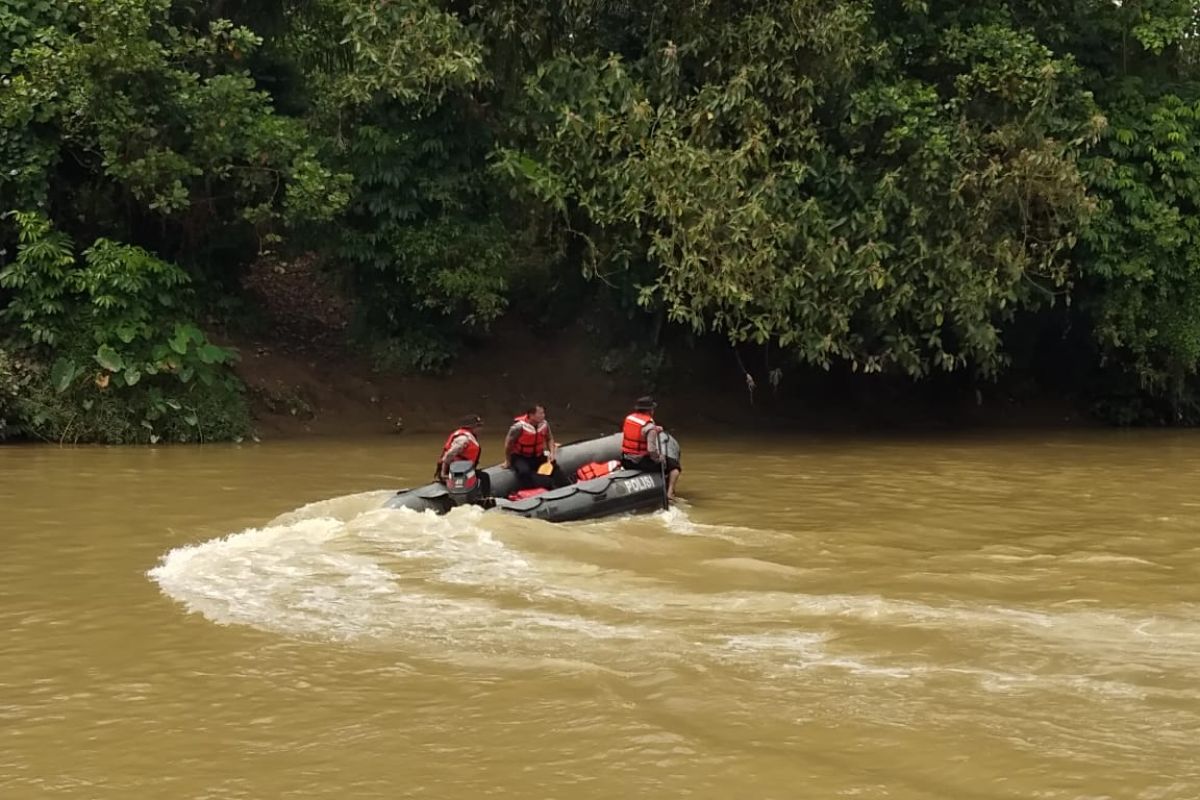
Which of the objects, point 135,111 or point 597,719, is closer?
point 597,719

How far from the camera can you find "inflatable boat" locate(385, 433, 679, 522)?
10.8 metres

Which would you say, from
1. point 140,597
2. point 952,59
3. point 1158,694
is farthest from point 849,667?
point 952,59

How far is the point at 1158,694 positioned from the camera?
600 cm

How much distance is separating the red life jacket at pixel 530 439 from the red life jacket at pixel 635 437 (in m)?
0.76

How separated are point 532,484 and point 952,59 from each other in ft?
27.8

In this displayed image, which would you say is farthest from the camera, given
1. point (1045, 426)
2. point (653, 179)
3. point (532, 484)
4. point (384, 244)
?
point (1045, 426)

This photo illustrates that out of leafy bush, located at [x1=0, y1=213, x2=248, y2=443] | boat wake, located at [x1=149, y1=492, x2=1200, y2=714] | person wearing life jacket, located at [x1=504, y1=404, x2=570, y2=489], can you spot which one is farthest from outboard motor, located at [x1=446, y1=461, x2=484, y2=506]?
leafy bush, located at [x1=0, y1=213, x2=248, y2=443]

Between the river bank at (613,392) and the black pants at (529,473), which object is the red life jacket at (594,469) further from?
the river bank at (613,392)

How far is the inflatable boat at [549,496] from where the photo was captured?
35.3 ft

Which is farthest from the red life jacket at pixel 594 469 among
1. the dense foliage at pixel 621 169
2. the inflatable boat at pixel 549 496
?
Result: the dense foliage at pixel 621 169

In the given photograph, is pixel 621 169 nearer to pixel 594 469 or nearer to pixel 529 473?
pixel 594 469

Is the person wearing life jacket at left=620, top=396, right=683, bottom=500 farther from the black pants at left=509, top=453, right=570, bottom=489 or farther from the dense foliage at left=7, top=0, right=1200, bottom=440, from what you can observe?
Answer: the dense foliage at left=7, top=0, right=1200, bottom=440

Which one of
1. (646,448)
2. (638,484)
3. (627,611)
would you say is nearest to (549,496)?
(638,484)

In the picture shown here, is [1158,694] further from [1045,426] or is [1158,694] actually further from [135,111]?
[1045,426]
